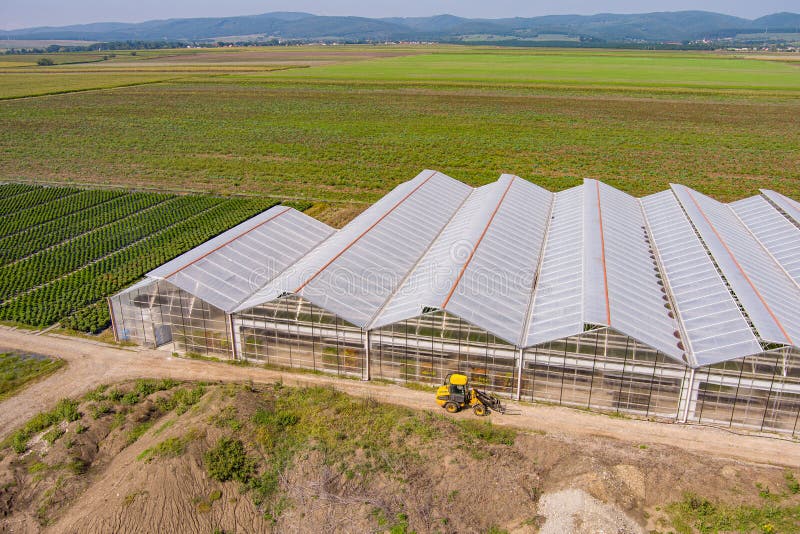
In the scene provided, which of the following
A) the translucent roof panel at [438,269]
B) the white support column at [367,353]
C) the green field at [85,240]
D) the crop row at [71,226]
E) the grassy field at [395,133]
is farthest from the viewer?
the grassy field at [395,133]

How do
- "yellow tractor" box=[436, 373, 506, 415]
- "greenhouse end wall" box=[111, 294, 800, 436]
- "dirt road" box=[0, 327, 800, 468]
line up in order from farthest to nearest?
"yellow tractor" box=[436, 373, 506, 415], "greenhouse end wall" box=[111, 294, 800, 436], "dirt road" box=[0, 327, 800, 468]

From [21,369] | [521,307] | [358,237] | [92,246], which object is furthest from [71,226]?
[521,307]

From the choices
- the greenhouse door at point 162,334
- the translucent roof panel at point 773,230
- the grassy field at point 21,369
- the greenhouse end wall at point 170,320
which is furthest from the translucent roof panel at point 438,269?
the translucent roof panel at point 773,230

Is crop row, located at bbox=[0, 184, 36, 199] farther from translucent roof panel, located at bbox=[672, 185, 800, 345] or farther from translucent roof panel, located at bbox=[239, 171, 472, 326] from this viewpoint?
translucent roof panel, located at bbox=[672, 185, 800, 345]

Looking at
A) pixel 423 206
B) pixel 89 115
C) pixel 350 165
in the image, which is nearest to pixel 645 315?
pixel 423 206

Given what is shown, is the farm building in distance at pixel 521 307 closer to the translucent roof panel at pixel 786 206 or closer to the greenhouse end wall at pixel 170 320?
the greenhouse end wall at pixel 170 320

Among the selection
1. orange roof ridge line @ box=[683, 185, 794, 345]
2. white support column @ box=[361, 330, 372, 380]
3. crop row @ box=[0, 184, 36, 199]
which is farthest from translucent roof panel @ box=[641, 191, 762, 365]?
crop row @ box=[0, 184, 36, 199]
